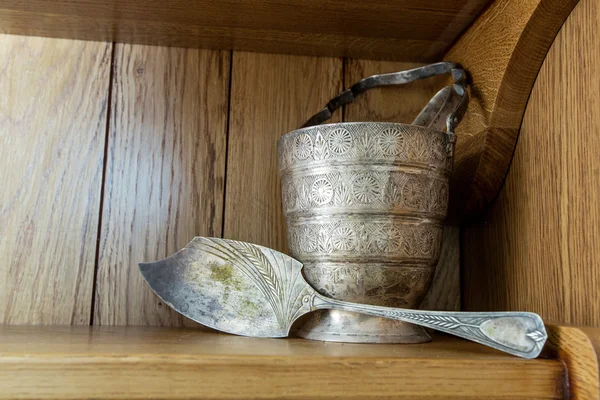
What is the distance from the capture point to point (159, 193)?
29.7 inches

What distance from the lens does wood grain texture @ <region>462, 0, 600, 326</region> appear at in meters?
0.50

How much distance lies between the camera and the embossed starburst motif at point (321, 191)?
577mm

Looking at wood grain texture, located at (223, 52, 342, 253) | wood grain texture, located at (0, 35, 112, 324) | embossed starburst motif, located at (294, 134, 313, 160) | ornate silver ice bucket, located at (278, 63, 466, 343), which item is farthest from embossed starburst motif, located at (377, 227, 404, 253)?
wood grain texture, located at (0, 35, 112, 324)

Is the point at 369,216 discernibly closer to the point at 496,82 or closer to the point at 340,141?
the point at 340,141

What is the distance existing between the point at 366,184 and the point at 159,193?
308 millimetres

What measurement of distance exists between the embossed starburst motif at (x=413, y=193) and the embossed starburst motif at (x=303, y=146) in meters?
0.10

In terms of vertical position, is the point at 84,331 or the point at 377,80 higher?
the point at 377,80

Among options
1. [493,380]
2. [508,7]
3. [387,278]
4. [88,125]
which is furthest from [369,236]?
[88,125]

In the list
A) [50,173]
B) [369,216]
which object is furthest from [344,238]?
[50,173]

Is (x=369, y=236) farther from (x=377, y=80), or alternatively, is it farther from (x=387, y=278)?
(x=377, y=80)

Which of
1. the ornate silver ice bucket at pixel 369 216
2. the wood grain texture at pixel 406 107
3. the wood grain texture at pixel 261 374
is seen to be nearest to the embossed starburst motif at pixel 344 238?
the ornate silver ice bucket at pixel 369 216

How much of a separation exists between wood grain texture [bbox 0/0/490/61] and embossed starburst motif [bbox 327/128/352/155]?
0.18 meters

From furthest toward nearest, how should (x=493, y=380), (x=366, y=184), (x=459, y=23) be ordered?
(x=459, y=23) → (x=366, y=184) → (x=493, y=380)

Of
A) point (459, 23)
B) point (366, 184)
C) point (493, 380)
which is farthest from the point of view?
point (459, 23)
